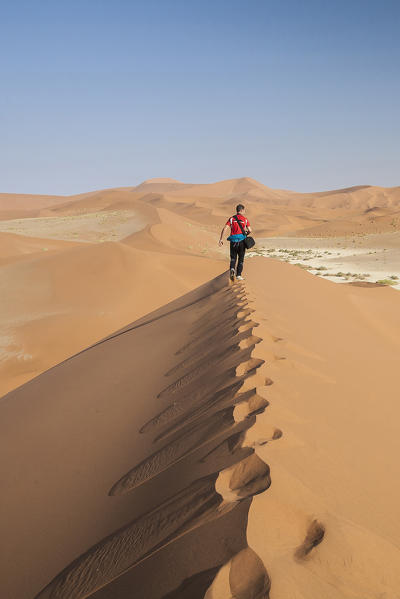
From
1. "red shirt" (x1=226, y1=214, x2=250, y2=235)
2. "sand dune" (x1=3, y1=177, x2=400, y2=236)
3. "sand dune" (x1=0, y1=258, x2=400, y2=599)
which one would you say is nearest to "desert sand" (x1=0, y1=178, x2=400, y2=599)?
"sand dune" (x1=0, y1=258, x2=400, y2=599)

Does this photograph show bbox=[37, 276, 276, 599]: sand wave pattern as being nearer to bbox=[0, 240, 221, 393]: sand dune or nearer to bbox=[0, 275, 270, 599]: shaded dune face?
bbox=[0, 275, 270, 599]: shaded dune face

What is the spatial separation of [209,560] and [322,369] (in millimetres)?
2495

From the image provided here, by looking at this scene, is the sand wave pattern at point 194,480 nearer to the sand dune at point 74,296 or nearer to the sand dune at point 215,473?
the sand dune at point 215,473

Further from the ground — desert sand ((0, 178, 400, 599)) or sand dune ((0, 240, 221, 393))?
desert sand ((0, 178, 400, 599))

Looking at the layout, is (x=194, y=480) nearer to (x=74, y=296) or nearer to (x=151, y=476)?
(x=151, y=476)

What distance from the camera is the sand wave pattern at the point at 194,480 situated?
4.77 ft

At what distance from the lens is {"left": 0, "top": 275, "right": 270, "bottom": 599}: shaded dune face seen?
142 centimetres

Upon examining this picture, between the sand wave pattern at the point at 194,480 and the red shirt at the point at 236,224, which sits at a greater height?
the red shirt at the point at 236,224

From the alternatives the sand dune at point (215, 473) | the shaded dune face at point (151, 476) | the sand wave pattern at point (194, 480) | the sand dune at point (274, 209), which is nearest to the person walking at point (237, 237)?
the sand dune at point (215, 473)

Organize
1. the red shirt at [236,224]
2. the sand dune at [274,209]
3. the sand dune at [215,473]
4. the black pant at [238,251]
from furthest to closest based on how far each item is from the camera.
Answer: the sand dune at [274,209]
the black pant at [238,251]
the red shirt at [236,224]
the sand dune at [215,473]

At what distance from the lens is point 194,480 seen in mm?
1831

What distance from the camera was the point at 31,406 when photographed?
13.0 ft

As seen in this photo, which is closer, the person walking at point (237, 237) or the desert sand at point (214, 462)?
the desert sand at point (214, 462)

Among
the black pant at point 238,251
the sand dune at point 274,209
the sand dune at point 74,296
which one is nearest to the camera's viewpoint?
the sand dune at point 74,296
